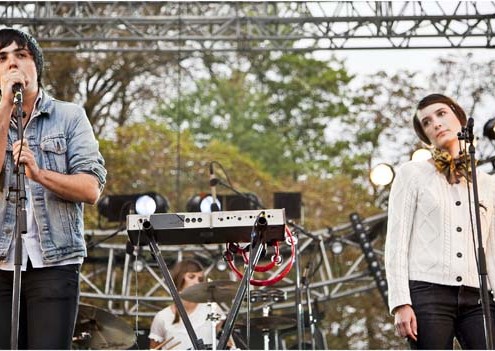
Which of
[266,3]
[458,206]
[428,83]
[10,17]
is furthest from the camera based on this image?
[428,83]

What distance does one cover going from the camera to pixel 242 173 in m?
17.9

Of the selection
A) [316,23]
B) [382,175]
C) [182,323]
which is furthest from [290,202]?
[182,323]

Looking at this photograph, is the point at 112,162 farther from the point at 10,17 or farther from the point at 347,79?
the point at 10,17

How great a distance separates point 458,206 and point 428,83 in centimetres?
1450

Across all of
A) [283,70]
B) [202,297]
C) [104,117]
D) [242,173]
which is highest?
[283,70]

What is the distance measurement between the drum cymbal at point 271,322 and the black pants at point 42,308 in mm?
4347

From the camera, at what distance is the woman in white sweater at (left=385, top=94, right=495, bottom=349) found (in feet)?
10.9

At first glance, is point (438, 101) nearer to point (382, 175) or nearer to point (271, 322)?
point (271, 322)

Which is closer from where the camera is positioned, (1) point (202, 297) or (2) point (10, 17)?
(1) point (202, 297)

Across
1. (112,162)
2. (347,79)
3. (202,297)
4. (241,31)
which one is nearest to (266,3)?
(241,31)

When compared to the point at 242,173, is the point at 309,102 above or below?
above

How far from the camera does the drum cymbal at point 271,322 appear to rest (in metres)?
7.16

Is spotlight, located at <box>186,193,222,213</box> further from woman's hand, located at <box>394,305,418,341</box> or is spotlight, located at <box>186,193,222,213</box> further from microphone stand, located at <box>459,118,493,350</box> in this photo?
microphone stand, located at <box>459,118,493,350</box>

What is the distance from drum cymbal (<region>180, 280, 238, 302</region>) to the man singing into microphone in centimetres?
329
